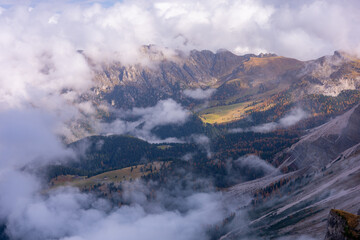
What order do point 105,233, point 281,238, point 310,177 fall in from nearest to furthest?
point 281,238, point 310,177, point 105,233

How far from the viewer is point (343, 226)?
164 feet

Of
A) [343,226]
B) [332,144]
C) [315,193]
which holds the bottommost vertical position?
[315,193]

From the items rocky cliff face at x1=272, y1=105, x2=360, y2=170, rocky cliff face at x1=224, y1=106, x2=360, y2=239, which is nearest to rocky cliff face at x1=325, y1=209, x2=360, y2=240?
rocky cliff face at x1=224, y1=106, x2=360, y2=239

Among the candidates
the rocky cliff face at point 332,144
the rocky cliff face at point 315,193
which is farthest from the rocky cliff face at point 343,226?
the rocky cliff face at point 332,144

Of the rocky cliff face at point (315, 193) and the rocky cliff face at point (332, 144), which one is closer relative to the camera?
→ the rocky cliff face at point (315, 193)

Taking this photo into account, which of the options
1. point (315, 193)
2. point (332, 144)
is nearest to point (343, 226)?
point (315, 193)

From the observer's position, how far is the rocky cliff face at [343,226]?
48531mm

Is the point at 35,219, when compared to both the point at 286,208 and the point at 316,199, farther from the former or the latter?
the point at 316,199

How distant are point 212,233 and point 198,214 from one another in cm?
2634

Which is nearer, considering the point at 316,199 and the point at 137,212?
the point at 316,199

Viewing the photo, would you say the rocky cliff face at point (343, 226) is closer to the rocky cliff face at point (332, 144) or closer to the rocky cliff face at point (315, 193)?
the rocky cliff face at point (315, 193)

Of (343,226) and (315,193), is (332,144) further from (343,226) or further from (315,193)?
(343,226)

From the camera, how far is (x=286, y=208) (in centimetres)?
13750

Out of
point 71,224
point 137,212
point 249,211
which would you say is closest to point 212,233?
point 249,211
